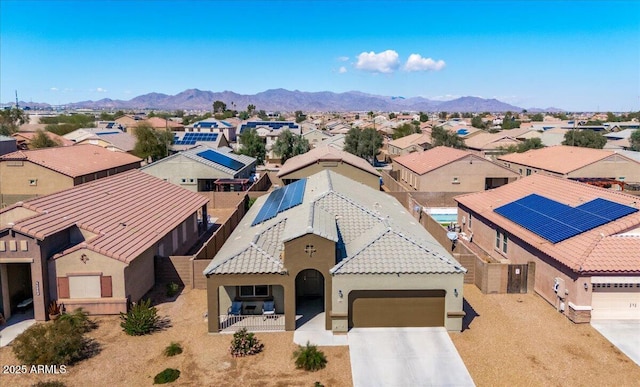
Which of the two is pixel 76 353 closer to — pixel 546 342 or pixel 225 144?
pixel 546 342

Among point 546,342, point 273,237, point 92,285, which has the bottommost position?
point 546,342

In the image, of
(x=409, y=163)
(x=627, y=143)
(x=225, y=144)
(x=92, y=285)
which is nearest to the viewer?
(x=92, y=285)

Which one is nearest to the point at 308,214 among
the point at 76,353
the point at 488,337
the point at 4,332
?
the point at 488,337

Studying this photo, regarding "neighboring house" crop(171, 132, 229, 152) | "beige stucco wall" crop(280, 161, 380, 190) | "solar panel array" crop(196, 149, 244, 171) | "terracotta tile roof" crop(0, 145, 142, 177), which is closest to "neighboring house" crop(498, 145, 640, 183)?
"beige stucco wall" crop(280, 161, 380, 190)

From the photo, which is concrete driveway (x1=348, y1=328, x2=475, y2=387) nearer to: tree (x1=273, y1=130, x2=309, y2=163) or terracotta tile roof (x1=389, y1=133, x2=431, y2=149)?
tree (x1=273, y1=130, x2=309, y2=163)

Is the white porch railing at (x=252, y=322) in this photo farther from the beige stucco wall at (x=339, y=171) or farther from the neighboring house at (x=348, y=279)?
A: the beige stucco wall at (x=339, y=171)

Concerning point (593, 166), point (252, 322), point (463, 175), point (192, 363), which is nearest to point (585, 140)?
point (593, 166)

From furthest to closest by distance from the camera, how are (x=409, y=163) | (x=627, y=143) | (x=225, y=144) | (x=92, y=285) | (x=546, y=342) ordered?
(x=627, y=143), (x=225, y=144), (x=409, y=163), (x=92, y=285), (x=546, y=342)
